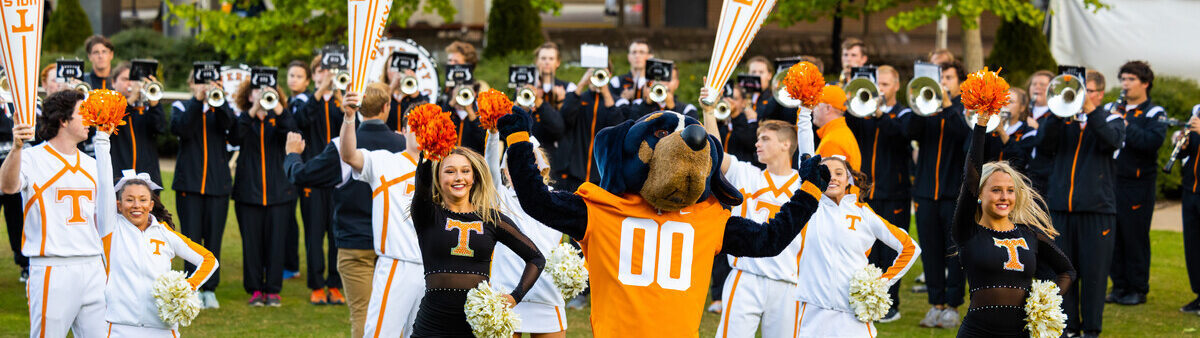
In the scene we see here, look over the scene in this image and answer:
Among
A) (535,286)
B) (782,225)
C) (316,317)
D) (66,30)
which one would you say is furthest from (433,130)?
(66,30)

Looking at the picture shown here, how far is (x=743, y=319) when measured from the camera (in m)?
7.53

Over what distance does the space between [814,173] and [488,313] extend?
1677mm

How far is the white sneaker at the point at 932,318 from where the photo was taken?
1006cm

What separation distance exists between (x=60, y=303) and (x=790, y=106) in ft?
17.5

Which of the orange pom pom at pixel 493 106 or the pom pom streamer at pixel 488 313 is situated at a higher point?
the orange pom pom at pixel 493 106

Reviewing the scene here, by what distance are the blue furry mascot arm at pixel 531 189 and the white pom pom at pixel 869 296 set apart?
2229 millimetres

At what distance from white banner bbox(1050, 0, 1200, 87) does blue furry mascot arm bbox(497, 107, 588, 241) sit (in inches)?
610

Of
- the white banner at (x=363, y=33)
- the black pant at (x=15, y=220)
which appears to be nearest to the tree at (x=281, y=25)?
the black pant at (x=15, y=220)

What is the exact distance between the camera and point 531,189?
17.3ft

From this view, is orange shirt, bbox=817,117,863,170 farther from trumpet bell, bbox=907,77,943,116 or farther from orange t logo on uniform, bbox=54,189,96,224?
orange t logo on uniform, bbox=54,189,96,224

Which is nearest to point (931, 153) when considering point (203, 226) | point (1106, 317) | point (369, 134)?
point (1106, 317)

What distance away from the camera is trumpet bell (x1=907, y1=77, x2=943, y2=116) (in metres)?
10.2

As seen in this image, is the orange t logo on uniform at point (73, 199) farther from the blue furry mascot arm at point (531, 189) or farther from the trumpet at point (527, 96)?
the trumpet at point (527, 96)

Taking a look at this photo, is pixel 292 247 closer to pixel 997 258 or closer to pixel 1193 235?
pixel 997 258
